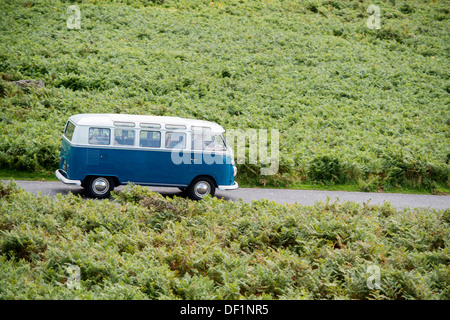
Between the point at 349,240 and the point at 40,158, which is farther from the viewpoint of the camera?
the point at 40,158

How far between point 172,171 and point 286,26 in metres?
24.8

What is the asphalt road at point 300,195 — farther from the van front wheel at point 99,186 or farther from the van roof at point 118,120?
the van roof at point 118,120

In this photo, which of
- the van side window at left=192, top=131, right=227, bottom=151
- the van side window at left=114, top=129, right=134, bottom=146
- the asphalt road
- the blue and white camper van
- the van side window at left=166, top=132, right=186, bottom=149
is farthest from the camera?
the asphalt road

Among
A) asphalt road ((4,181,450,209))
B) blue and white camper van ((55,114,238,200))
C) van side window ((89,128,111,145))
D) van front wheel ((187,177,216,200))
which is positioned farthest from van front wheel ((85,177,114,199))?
van front wheel ((187,177,216,200))

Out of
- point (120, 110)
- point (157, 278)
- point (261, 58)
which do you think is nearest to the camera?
point (157, 278)

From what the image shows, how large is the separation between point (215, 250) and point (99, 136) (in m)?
7.18

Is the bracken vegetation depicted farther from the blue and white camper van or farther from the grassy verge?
the blue and white camper van

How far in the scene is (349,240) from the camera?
28.0ft

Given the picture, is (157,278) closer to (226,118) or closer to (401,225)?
(401,225)

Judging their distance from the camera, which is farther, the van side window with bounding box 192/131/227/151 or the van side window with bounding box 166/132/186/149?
the van side window with bounding box 192/131/227/151

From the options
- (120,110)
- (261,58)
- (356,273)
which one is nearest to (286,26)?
(261,58)

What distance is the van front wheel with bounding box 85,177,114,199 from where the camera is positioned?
1341 cm

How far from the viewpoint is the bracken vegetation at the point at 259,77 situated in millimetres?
17297

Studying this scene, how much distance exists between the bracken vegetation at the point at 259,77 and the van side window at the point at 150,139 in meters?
3.99
